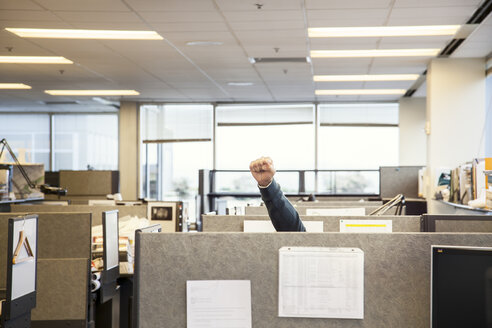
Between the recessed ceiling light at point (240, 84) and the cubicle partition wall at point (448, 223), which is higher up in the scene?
the recessed ceiling light at point (240, 84)

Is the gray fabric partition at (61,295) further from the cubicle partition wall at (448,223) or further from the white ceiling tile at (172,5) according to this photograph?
the white ceiling tile at (172,5)

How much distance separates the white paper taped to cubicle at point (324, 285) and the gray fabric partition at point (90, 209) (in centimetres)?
348

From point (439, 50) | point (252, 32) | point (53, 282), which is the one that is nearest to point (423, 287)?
point (53, 282)

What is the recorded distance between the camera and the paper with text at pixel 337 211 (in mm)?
3324

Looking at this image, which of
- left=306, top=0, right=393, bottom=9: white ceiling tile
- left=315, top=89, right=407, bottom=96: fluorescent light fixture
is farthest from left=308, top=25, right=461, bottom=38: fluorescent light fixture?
left=315, top=89, right=407, bottom=96: fluorescent light fixture

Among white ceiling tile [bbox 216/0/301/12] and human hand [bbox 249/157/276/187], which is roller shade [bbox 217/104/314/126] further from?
human hand [bbox 249/157/276/187]

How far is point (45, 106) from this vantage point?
1093cm

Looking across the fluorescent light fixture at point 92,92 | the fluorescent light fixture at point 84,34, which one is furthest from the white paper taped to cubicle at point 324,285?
the fluorescent light fixture at point 92,92

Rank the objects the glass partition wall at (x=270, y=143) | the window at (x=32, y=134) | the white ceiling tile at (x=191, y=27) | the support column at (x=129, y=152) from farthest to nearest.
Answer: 1. the window at (x=32, y=134)
2. the support column at (x=129, y=152)
3. the glass partition wall at (x=270, y=143)
4. the white ceiling tile at (x=191, y=27)

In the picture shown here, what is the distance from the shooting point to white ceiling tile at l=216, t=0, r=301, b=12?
4227 mm

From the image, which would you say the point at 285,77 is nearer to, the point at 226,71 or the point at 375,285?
the point at 226,71

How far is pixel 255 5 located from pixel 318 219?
213 cm

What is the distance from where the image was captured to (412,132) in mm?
9953

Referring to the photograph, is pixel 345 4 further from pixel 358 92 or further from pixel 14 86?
pixel 14 86
